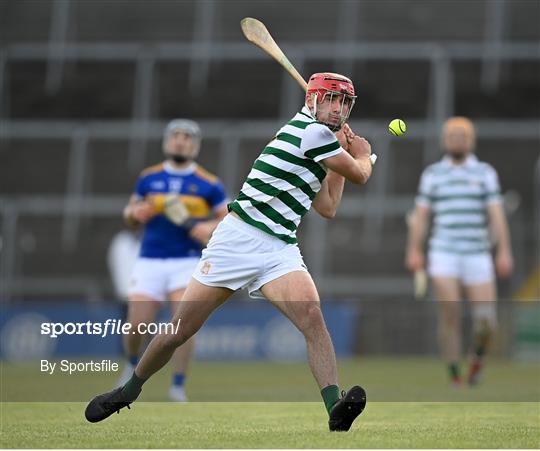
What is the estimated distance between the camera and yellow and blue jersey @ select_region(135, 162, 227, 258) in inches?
411

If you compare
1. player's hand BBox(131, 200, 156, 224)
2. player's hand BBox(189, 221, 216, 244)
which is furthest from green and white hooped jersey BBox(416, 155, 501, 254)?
player's hand BBox(131, 200, 156, 224)

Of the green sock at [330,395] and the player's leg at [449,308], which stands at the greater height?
the green sock at [330,395]

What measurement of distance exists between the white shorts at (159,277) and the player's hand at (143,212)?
34cm

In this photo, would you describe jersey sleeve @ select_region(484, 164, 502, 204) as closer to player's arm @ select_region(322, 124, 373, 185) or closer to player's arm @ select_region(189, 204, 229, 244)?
player's arm @ select_region(189, 204, 229, 244)

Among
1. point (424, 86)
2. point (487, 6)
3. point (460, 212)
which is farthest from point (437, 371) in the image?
point (487, 6)

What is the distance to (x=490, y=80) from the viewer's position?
19.8 m

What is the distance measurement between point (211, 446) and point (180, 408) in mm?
2710

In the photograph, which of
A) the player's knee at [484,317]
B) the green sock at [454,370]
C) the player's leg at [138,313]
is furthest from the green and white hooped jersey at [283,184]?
the player's knee at [484,317]

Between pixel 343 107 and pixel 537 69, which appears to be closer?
pixel 343 107

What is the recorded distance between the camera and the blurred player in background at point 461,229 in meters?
12.0

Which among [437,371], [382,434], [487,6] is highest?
[487,6]

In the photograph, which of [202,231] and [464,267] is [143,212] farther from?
[464,267]

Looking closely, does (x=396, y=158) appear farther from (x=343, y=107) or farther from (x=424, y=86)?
(x=343, y=107)

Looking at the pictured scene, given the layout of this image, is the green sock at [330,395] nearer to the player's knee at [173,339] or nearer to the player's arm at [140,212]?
the player's knee at [173,339]
